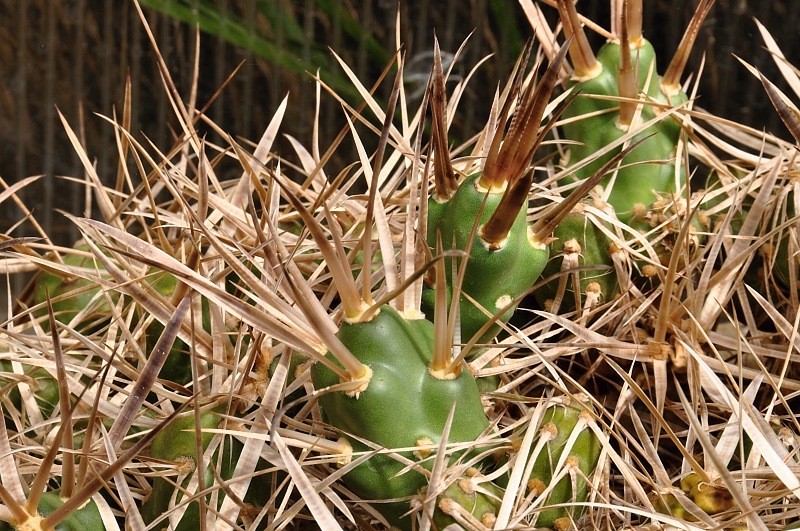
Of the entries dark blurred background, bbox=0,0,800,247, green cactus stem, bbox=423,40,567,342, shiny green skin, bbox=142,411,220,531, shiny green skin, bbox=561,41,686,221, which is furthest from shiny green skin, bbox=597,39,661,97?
dark blurred background, bbox=0,0,800,247

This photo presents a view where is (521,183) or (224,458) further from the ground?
(521,183)

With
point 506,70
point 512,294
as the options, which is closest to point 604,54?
point 512,294

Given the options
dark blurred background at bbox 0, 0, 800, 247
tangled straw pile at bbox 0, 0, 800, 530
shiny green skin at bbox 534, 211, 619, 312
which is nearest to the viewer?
tangled straw pile at bbox 0, 0, 800, 530

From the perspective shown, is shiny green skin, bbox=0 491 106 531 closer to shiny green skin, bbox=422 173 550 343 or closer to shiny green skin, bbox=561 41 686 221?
shiny green skin, bbox=422 173 550 343

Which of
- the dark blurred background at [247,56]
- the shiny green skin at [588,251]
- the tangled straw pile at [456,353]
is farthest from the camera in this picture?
the dark blurred background at [247,56]

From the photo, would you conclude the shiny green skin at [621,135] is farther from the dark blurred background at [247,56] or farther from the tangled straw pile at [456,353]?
the dark blurred background at [247,56]

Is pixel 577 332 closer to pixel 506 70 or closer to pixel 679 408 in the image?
pixel 679 408

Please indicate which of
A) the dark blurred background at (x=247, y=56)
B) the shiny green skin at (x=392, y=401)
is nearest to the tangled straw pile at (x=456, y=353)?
the shiny green skin at (x=392, y=401)
